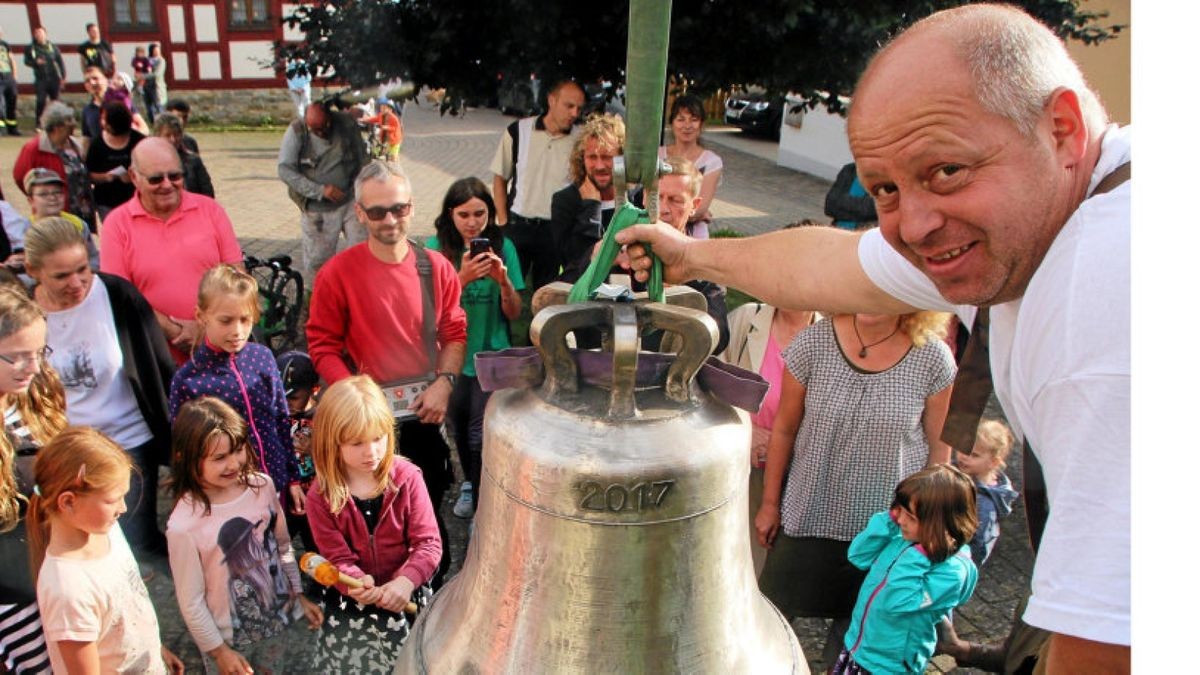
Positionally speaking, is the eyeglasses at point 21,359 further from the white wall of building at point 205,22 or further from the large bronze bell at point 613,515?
the white wall of building at point 205,22

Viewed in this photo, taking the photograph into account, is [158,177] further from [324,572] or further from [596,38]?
[596,38]

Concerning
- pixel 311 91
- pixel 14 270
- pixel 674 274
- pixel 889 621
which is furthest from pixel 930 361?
pixel 311 91

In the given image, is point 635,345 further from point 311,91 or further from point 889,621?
point 311,91

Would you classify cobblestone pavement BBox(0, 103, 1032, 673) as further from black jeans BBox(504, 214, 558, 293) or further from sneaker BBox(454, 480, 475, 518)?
black jeans BBox(504, 214, 558, 293)

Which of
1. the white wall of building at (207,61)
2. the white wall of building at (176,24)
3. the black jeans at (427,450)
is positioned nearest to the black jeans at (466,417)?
the black jeans at (427,450)

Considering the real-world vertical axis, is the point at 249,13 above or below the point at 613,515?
above

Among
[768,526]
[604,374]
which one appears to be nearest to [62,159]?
[768,526]

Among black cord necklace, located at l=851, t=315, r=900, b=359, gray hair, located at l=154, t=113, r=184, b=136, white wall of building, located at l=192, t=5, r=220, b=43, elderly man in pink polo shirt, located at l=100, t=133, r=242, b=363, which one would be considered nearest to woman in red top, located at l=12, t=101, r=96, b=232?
gray hair, located at l=154, t=113, r=184, b=136

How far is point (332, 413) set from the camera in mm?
2969

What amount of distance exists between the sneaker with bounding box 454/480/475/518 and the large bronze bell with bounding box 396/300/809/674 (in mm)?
3467

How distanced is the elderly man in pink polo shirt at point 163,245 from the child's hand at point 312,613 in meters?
1.50

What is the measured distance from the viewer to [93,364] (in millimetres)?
3709

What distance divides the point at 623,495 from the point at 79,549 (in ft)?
7.26

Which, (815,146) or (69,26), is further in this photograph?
(69,26)
